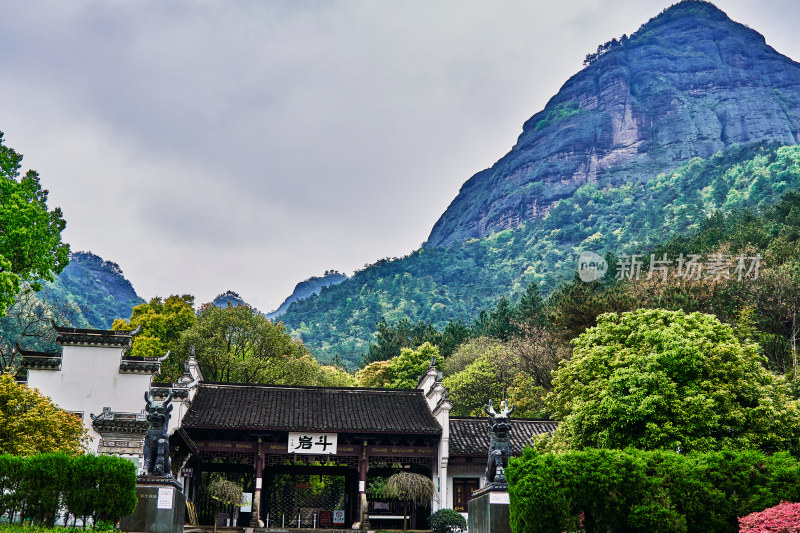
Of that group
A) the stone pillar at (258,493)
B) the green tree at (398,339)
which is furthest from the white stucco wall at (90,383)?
the green tree at (398,339)

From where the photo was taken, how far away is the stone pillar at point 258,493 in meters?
27.6

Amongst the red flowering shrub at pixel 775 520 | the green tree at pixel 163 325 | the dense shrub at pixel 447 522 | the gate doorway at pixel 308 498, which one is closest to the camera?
the red flowering shrub at pixel 775 520

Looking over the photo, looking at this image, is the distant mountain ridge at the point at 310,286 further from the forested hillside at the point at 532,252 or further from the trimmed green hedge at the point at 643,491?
the trimmed green hedge at the point at 643,491

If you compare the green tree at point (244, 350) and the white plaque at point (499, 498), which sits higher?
the green tree at point (244, 350)

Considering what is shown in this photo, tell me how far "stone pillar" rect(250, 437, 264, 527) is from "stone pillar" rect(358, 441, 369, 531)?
3.71 metres

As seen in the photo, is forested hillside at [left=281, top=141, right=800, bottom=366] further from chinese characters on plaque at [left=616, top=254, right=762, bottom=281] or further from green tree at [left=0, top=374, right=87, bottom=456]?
green tree at [left=0, top=374, right=87, bottom=456]

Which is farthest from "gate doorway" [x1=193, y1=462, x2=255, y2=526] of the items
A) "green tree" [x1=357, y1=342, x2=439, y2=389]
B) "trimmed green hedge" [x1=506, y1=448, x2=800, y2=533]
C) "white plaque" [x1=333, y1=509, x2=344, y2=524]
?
"green tree" [x1=357, y1=342, x2=439, y2=389]

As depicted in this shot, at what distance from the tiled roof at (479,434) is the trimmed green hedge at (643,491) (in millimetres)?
14561

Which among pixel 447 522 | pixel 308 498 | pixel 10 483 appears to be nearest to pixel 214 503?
pixel 447 522

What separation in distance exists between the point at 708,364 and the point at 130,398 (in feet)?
64.8

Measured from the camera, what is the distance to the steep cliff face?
172625 millimetres

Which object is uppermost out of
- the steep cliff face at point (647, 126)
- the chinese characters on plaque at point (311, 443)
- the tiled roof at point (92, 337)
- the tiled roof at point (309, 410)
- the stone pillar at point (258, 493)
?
the steep cliff face at point (647, 126)

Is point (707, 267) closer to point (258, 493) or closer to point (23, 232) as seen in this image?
point (258, 493)

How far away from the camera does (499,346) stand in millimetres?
50688
